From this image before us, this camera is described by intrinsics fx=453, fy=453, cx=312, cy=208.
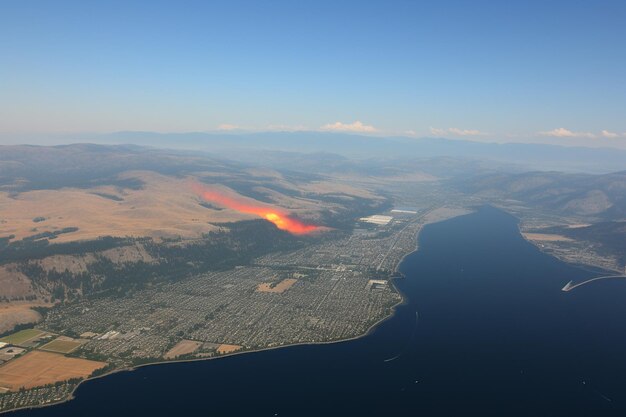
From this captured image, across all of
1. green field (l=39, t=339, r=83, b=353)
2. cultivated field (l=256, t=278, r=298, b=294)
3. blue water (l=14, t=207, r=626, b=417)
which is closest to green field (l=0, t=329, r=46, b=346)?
green field (l=39, t=339, r=83, b=353)

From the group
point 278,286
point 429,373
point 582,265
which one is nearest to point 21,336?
point 278,286

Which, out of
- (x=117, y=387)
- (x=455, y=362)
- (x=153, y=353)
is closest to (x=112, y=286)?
(x=153, y=353)

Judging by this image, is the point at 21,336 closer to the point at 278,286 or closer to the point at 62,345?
the point at 62,345

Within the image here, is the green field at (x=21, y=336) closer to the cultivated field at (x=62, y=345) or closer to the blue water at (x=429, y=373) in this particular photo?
the cultivated field at (x=62, y=345)

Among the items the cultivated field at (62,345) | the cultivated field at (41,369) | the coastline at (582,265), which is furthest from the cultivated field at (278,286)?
the coastline at (582,265)

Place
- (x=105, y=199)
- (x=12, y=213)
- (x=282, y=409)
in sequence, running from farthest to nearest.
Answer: (x=105, y=199), (x=12, y=213), (x=282, y=409)

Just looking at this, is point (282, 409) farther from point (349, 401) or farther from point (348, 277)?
point (348, 277)

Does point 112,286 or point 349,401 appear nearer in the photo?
point 349,401
